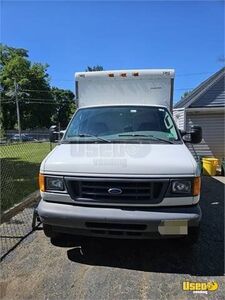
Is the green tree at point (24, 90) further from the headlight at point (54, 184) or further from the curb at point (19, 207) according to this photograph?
the headlight at point (54, 184)

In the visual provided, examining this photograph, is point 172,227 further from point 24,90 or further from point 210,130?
point 24,90

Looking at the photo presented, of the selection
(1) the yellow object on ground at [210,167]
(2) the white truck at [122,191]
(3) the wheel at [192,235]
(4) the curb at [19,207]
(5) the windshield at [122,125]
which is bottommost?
(1) the yellow object on ground at [210,167]

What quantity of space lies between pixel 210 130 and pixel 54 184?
11.6 metres

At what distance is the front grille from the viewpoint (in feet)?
13.1

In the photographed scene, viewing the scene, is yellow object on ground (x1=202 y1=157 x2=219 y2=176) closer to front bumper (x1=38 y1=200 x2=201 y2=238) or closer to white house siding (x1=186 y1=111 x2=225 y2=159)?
white house siding (x1=186 y1=111 x2=225 y2=159)

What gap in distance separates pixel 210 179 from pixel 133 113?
6.39 meters

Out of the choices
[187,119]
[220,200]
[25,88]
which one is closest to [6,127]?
[25,88]

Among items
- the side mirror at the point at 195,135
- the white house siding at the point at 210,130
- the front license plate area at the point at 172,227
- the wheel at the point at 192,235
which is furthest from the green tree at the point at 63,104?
the front license plate area at the point at 172,227

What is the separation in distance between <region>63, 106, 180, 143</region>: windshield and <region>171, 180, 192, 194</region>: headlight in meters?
1.03

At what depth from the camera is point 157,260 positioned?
4.40 meters

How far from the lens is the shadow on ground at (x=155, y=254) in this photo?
166 inches

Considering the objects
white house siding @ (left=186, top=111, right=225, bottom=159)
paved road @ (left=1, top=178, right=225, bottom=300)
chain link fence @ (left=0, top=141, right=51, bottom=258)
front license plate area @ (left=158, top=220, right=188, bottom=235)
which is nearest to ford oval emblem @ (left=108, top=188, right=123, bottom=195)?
front license plate area @ (left=158, top=220, right=188, bottom=235)

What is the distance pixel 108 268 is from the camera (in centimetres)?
417

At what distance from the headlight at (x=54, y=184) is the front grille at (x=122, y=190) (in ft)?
0.51
